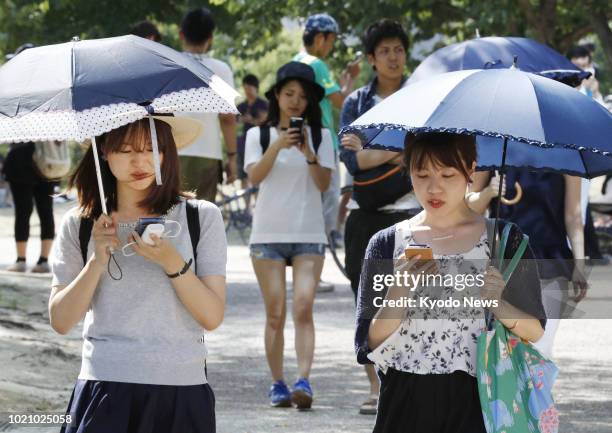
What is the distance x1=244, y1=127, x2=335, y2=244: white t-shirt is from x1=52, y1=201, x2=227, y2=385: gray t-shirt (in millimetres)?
3855

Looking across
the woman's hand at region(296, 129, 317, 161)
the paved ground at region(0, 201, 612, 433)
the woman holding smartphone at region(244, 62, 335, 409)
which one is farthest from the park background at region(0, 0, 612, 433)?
the woman's hand at region(296, 129, 317, 161)

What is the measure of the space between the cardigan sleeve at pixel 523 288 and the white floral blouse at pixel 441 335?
89mm

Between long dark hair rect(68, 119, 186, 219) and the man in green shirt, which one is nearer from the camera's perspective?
long dark hair rect(68, 119, 186, 219)

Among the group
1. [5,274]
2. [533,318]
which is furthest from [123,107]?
[5,274]

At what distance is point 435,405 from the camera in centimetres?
464

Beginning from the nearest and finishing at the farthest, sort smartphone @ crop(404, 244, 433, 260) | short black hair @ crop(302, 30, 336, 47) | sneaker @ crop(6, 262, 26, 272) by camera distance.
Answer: smartphone @ crop(404, 244, 433, 260) < short black hair @ crop(302, 30, 336, 47) < sneaker @ crop(6, 262, 26, 272)

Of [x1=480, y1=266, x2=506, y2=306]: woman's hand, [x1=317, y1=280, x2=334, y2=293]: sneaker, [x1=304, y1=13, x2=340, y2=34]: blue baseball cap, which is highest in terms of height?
[x1=304, y1=13, x2=340, y2=34]: blue baseball cap

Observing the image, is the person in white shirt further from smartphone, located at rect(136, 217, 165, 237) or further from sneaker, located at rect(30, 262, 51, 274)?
sneaker, located at rect(30, 262, 51, 274)

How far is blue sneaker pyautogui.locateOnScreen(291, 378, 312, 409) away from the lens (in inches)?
325

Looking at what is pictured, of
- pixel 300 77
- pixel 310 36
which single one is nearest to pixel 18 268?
pixel 310 36

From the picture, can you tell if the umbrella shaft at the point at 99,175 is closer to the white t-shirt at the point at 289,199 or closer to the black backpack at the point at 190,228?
the black backpack at the point at 190,228

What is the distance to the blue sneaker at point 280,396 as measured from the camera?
8.41m

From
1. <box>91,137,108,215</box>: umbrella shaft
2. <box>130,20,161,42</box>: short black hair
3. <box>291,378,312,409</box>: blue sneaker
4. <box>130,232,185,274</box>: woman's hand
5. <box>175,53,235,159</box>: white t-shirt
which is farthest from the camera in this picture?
<box>130,20,161,42</box>: short black hair

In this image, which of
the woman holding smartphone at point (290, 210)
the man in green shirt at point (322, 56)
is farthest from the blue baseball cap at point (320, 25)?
the woman holding smartphone at point (290, 210)
